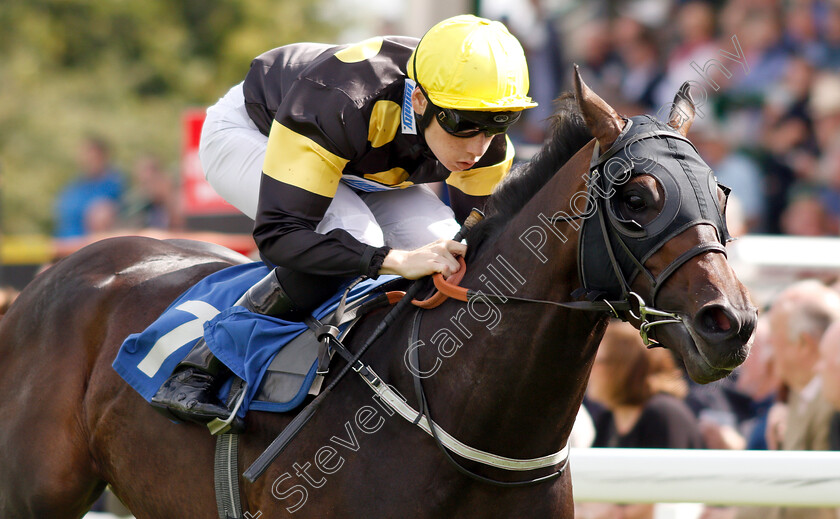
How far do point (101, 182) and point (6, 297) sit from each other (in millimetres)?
5820

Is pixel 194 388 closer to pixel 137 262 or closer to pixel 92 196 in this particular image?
pixel 137 262

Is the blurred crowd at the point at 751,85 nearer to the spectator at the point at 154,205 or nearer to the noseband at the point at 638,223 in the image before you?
the spectator at the point at 154,205

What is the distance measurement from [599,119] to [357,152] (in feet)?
2.68

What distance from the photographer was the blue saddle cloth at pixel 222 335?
3.07m

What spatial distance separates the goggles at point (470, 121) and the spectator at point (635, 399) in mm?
2147

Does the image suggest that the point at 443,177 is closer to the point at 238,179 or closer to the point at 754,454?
the point at 238,179

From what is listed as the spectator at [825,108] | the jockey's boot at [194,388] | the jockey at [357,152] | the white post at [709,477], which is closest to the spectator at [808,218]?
the spectator at [825,108]

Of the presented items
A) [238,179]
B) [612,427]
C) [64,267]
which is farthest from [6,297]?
[612,427]

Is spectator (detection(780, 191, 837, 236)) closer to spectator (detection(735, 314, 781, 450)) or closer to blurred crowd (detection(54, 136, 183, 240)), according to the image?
spectator (detection(735, 314, 781, 450))

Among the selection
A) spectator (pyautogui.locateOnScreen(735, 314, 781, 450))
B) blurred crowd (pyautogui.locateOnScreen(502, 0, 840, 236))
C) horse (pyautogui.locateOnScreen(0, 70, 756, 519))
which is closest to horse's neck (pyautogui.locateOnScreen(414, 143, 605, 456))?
horse (pyautogui.locateOnScreen(0, 70, 756, 519))

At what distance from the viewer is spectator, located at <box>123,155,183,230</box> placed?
1108 cm

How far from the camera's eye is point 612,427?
16.1ft

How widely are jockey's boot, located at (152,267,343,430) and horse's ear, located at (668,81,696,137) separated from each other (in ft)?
3.82

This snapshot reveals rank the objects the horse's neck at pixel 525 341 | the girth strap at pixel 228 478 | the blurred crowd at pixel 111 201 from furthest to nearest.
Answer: the blurred crowd at pixel 111 201 < the girth strap at pixel 228 478 < the horse's neck at pixel 525 341
